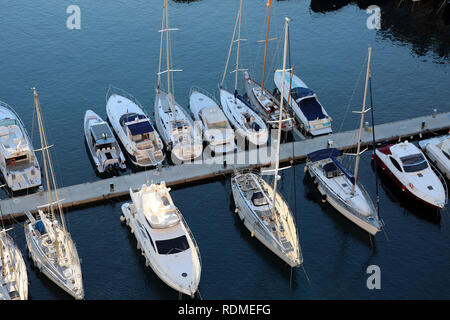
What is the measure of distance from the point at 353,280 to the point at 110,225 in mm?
22590

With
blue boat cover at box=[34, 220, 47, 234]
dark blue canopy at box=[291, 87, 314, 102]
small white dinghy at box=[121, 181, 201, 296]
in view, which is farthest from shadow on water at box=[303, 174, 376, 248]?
blue boat cover at box=[34, 220, 47, 234]

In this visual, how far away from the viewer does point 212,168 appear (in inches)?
2547

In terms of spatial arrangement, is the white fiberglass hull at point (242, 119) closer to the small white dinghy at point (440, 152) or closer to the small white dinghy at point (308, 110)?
the small white dinghy at point (308, 110)

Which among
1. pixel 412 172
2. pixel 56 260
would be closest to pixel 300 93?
pixel 412 172

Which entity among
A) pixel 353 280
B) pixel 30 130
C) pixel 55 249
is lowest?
pixel 353 280

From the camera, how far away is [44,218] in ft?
174

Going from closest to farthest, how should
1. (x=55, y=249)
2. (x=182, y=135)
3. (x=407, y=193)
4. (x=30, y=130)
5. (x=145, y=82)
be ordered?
(x=55, y=249)
(x=407, y=193)
(x=182, y=135)
(x=30, y=130)
(x=145, y=82)

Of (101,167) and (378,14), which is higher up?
(378,14)

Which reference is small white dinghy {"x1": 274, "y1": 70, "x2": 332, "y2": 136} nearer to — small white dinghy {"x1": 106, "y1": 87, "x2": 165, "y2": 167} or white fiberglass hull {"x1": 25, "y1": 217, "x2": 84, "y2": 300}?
small white dinghy {"x1": 106, "y1": 87, "x2": 165, "y2": 167}

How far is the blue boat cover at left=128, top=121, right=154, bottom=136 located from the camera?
215ft

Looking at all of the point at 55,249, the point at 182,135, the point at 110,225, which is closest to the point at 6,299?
the point at 55,249

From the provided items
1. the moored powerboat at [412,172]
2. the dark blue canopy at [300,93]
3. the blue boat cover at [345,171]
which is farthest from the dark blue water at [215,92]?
the dark blue canopy at [300,93]
